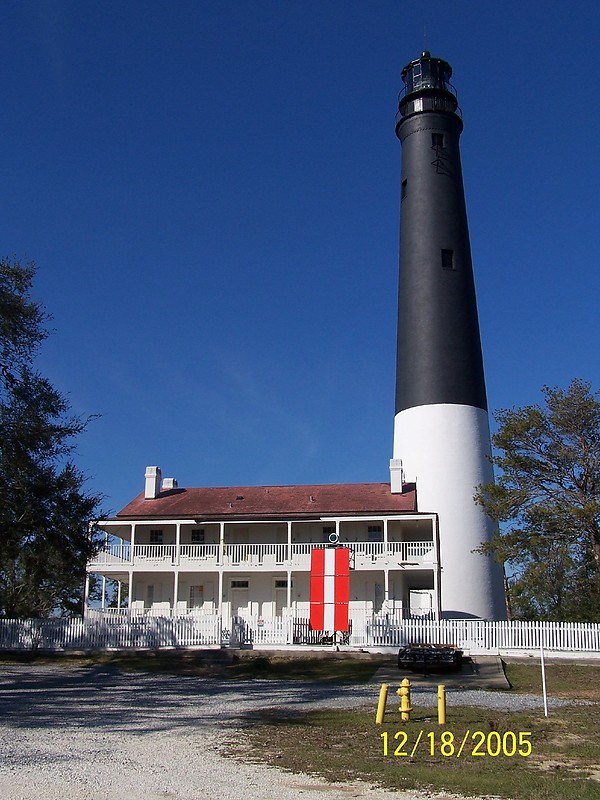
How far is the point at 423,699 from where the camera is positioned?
650 inches

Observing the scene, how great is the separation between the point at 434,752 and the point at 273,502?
80.0 feet

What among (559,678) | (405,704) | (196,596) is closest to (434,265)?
(196,596)

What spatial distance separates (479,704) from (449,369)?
2109 centimetres

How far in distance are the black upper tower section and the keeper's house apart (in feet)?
14.7

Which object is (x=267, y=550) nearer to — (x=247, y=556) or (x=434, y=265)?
(x=247, y=556)

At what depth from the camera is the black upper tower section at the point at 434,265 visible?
1412 inches

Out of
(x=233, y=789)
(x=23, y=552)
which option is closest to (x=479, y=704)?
(x=233, y=789)

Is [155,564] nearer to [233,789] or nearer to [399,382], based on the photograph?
[399,382]

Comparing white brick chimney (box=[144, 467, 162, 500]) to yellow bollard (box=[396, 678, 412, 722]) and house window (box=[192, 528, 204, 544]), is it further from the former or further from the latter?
yellow bollard (box=[396, 678, 412, 722])

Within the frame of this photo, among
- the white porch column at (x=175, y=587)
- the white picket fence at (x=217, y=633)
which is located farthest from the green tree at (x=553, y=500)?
the white porch column at (x=175, y=587)

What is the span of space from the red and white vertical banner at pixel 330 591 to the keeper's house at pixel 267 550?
21.8 ft

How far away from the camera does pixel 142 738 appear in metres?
11.7

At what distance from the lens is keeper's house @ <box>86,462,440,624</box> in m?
32.2

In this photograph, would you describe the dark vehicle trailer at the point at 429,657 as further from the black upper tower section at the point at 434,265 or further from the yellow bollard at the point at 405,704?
the black upper tower section at the point at 434,265
